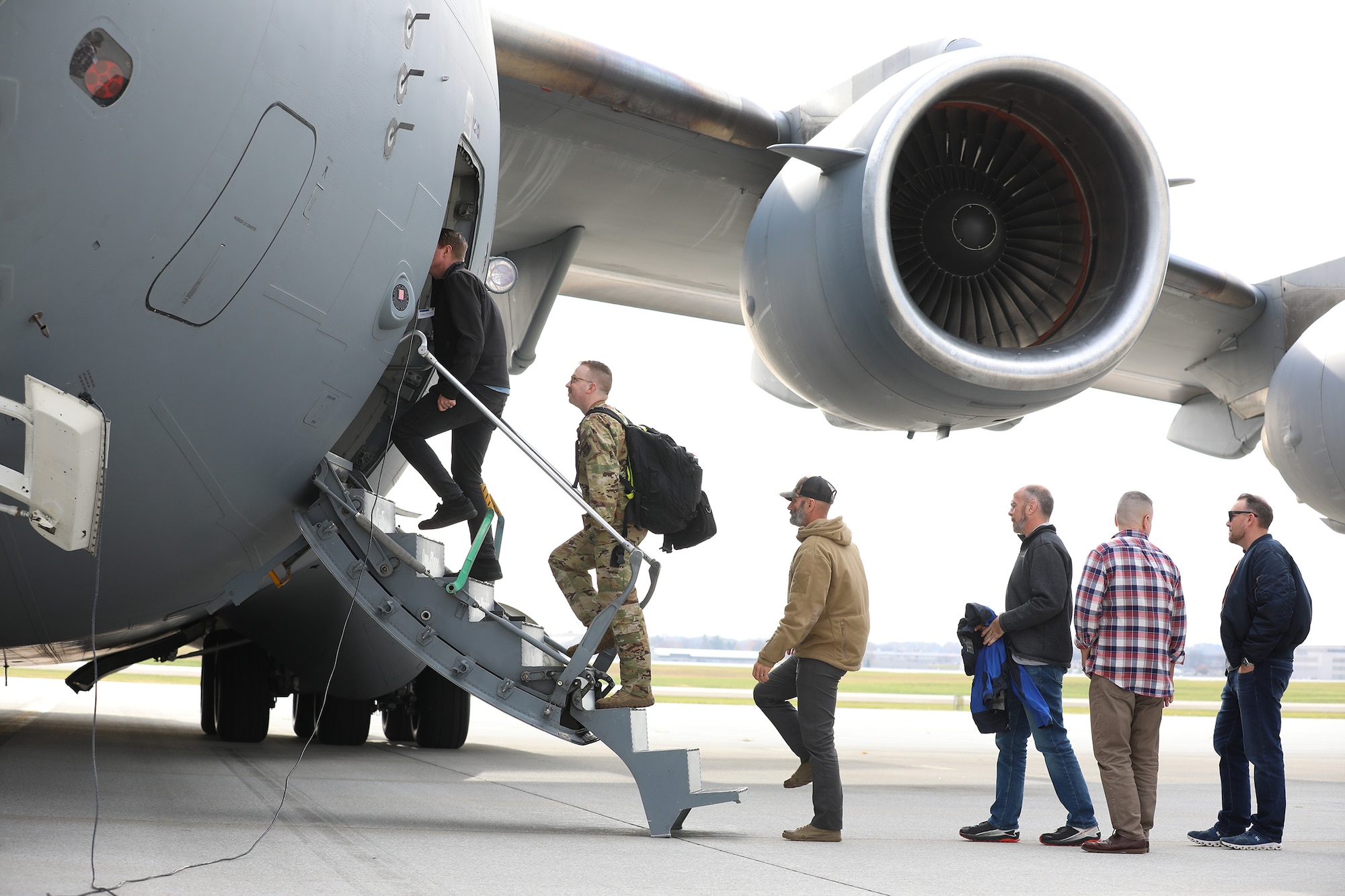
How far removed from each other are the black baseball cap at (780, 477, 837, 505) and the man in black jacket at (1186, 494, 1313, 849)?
203 centimetres

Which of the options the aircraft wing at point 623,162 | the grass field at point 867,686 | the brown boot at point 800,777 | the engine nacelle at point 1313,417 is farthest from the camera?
the grass field at point 867,686

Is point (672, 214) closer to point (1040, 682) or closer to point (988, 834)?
point (1040, 682)

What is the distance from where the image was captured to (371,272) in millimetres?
4262

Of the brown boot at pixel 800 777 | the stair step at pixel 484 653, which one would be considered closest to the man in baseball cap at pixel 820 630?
the stair step at pixel 484 653

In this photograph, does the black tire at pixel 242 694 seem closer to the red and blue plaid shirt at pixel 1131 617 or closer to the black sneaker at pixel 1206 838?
the red and blue plaid shirt at pixel 1131 617

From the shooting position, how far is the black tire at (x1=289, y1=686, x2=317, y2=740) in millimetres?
9297

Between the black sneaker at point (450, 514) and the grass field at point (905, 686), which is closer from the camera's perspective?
the black sneaker at point (450, 514)

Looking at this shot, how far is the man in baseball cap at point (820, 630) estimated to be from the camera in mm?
4684

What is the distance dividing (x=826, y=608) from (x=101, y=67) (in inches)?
128

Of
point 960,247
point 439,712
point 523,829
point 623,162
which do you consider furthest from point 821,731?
point 439,712

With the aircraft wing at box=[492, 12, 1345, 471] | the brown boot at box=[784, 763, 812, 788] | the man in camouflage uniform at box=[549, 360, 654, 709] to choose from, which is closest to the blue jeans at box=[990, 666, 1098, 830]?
the man in camouflage uniform at box=[549, 360, 654, 709]

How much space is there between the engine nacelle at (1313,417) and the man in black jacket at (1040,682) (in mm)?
3501

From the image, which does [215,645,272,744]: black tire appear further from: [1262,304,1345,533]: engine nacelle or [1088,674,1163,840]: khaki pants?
[1262,304,1345,533]: engine nacelle

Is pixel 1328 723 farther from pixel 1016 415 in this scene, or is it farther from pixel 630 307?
pixel 1016 415
